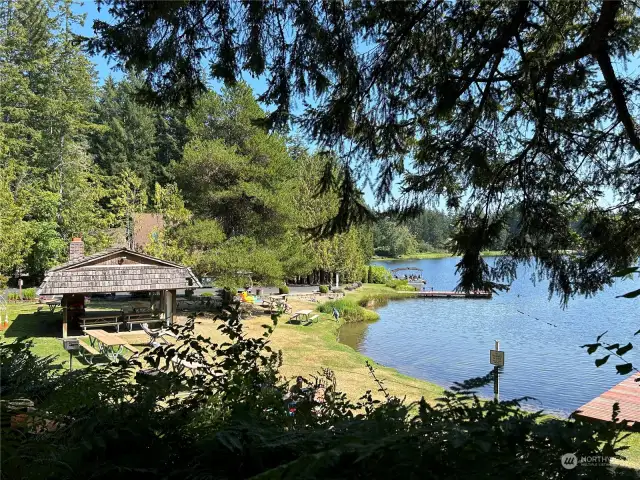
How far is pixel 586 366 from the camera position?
569 inches

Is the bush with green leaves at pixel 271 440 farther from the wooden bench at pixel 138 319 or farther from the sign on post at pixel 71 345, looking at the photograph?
the wooden bench at pixel 138 319

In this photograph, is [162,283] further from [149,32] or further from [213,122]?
[149,32]

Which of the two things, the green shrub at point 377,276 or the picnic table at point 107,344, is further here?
the green shrub at point 377,276

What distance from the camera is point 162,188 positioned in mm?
21734

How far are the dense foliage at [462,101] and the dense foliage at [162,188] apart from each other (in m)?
8.79

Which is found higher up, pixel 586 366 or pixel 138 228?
pixel 138 228

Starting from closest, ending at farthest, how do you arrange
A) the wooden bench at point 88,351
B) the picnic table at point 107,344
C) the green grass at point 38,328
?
the picnic table at point 107,344 → the wooden bench at point 88,351 → the green grass at point 38,328

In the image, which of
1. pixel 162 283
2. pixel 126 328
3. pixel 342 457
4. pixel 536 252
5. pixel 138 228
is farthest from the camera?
pixel 138 228

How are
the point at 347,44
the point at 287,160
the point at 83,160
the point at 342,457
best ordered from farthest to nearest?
the point at 83,160 → the point at 287,160 → the point at 347,44 → the point at 342,457

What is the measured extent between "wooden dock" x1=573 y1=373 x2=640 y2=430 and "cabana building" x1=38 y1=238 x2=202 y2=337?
37.8 ft

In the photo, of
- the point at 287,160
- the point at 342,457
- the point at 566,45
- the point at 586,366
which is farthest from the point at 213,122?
the point at 342,457

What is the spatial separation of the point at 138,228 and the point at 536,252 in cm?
2480

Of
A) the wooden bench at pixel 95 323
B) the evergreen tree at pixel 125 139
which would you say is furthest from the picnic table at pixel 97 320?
→ the evergreen tree at pixel 125 139

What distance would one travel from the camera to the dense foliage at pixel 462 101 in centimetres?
386
